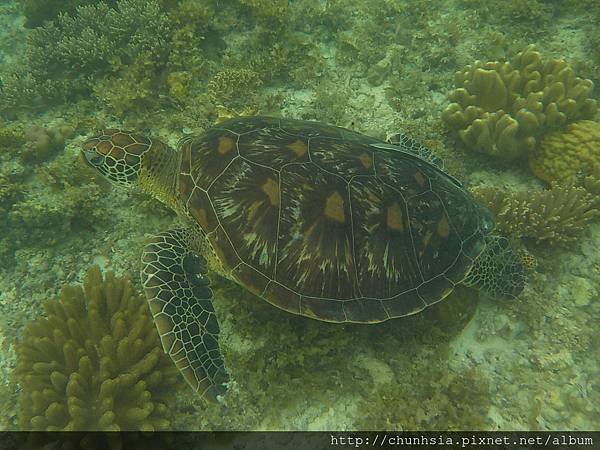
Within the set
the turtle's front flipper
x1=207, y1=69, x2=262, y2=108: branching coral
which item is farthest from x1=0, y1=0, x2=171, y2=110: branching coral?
the turtle's front flipper

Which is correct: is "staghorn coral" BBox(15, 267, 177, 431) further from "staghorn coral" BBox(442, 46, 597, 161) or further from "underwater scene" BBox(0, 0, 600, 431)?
Answer: "staghorn coral" BBox(442, 46, 597, 161)

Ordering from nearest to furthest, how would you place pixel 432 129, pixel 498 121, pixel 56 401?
pixel 56 401
pixel 498 121
pixel 432 129

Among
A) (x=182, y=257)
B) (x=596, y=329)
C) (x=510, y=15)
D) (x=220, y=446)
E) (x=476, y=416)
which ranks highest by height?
(x=510, y=15)

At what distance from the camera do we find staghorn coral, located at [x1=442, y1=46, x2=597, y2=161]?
3.78 m

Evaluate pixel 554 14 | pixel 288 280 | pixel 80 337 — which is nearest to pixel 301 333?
pixel 288 280

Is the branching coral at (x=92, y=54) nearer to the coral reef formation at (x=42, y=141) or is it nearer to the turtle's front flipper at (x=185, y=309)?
the coral reef formation at (x=42, y=141)

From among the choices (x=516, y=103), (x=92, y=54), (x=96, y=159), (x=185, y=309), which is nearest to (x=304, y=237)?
(x=185, y=309)

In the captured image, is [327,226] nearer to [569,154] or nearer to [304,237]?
[304,237]

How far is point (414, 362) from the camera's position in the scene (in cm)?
286

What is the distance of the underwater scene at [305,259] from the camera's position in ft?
8.43

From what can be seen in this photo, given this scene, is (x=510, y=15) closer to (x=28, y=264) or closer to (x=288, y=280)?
(x=288, y=280)

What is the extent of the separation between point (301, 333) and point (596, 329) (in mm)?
2561

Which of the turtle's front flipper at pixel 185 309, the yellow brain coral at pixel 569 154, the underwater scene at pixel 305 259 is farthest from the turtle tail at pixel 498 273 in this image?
the turtle's front flipper at pixel 185 309

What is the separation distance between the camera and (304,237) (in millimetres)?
2574
